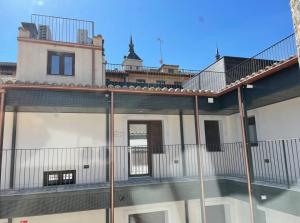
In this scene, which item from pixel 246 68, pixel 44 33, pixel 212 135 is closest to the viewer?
pixel 212 135

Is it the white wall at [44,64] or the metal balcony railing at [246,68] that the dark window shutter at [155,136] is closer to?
the white wall at [44,64]

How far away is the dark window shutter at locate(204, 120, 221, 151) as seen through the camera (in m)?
10.1

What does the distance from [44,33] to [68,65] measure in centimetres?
187

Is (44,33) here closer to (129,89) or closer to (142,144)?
(129,89)

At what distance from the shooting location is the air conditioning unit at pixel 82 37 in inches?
440

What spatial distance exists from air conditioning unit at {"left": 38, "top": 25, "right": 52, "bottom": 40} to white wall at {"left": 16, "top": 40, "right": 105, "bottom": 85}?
2.13ft

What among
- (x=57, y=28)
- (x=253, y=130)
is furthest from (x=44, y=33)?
(x=253, y=130)

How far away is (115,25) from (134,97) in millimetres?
4050

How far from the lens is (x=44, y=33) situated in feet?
35.3

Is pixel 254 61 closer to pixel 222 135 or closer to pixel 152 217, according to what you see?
pixel 222 135

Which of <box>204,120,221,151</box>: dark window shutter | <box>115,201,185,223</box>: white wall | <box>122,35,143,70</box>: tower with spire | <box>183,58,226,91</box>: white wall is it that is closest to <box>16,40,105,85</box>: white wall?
<box>204,120,221,151</box>: dark window shutter

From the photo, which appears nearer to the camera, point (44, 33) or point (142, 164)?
point (142, 164)

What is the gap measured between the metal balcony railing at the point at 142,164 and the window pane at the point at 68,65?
12.0 ft

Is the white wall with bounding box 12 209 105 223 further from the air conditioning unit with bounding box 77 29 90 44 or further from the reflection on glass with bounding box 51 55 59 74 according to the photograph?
the air conditioning unit with bounding box 77 29 90 44
